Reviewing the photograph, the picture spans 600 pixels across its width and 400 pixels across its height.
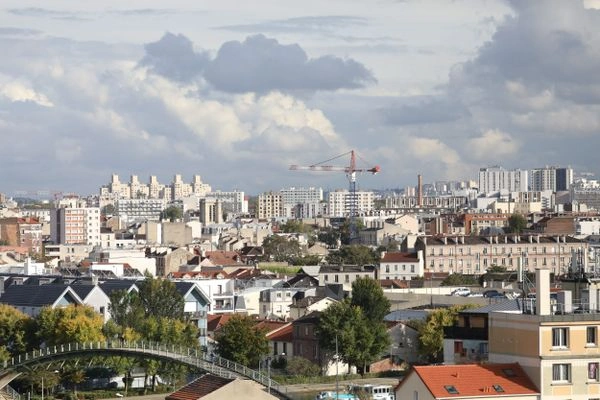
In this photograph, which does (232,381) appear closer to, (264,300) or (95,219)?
(264,300)

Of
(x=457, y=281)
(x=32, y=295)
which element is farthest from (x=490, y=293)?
(x=32, y=295)

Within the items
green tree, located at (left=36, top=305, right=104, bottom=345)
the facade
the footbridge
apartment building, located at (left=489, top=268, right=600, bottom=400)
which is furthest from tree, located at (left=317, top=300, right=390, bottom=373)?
the facade

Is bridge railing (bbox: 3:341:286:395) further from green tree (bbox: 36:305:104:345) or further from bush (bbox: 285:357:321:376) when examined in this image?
bush (bbox: 285:357:321:376)

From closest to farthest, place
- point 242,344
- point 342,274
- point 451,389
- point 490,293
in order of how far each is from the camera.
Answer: point 451,389 → point 242,344 → point 490,293 → point 342,274

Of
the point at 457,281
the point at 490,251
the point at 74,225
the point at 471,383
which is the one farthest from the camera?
the point at 74,225

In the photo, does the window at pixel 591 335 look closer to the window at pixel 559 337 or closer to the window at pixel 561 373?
the window at pixel 559 337

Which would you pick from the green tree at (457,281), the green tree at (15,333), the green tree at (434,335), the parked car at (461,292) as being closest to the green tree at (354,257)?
the green tree at (457,281)

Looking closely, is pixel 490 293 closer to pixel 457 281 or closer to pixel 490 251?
pixel 457 281
